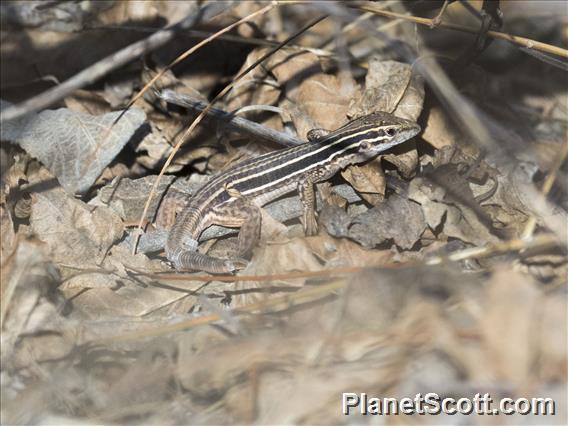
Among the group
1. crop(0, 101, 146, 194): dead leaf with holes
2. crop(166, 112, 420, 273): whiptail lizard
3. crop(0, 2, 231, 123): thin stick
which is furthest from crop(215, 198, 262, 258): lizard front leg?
crop(0, 2, 231, 123): thin stick

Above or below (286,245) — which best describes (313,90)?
above

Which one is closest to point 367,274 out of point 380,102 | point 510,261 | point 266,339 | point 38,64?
point 266,339

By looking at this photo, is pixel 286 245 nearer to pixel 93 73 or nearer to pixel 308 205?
pixel 308 205

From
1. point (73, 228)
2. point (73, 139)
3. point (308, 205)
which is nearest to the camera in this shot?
point (73, 228)

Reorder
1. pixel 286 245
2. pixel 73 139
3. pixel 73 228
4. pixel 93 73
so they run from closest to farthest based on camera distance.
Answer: pixel 93 73, pixel 286 245, pixel 73 228, pixel 73 139

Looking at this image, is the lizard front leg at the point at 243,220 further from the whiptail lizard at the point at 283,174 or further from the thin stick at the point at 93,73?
the thin stick at the point at 93,73

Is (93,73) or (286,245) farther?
(286,245)

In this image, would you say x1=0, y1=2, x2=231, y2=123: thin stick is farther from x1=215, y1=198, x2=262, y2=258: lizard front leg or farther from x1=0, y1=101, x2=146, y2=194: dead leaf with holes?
x1=215, y1=198, x2=262, y2=258: lizard front leg

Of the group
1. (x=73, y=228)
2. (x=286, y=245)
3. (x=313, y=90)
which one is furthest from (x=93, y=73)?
(x=313, y=90)
